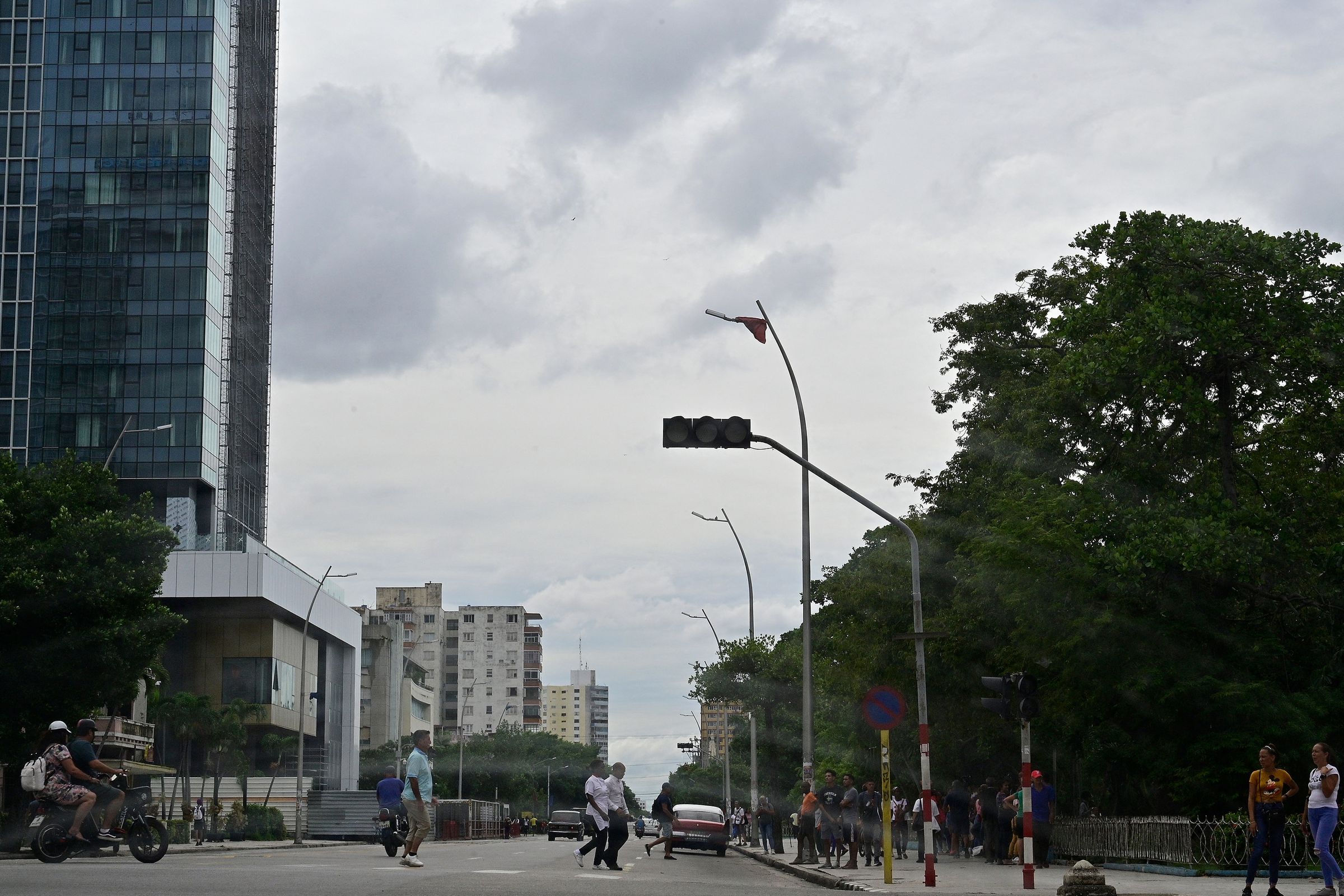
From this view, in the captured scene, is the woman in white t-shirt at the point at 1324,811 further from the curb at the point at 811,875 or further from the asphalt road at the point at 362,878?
the asphalt road at the point at 362,878

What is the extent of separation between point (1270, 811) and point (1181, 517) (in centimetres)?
1169

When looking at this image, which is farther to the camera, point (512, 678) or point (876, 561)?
point (512, 678)

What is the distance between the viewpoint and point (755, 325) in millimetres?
29797

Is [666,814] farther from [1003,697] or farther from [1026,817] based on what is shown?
[1026,817]

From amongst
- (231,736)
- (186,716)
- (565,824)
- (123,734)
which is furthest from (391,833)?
(231,736)

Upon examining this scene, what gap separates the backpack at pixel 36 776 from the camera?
17.2 meters

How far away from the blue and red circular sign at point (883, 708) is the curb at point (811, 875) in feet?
6.94

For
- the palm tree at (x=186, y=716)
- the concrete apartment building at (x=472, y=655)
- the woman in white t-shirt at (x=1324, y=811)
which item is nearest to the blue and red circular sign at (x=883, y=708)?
the woman in white t-shirt at (x=1324, y=811)

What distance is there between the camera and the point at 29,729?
116ft

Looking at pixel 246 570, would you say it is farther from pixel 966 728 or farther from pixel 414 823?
pixel 414 823

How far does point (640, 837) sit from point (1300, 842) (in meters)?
76.3

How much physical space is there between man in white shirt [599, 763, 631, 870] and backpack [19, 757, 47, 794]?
7950 millimetres

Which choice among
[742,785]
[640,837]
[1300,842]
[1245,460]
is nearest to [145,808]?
[1300,842]

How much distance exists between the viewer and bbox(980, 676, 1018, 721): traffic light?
1783cm
